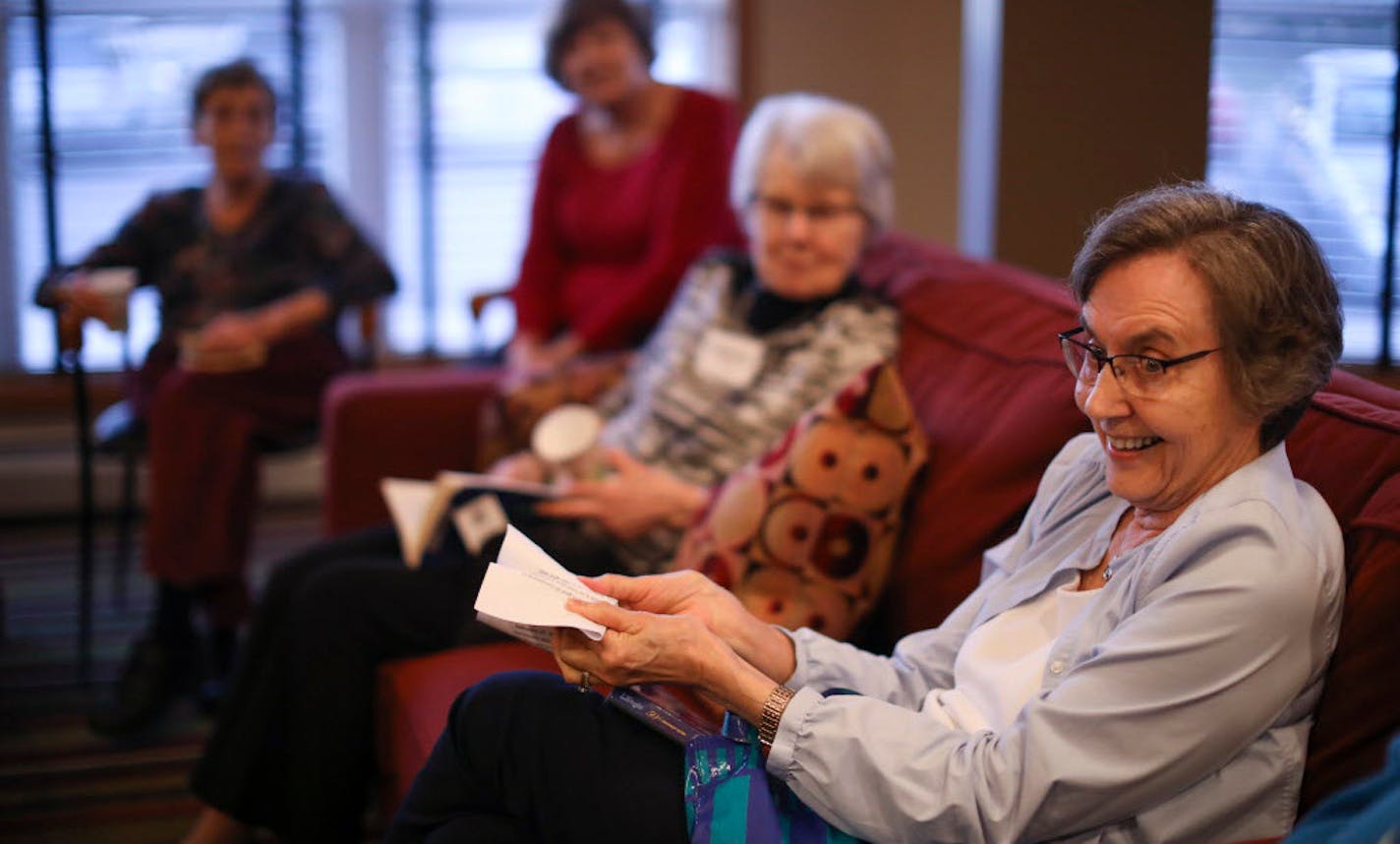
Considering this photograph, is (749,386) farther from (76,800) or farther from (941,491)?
(76,800)

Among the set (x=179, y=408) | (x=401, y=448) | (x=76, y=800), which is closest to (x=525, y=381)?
(x=401, y=448)

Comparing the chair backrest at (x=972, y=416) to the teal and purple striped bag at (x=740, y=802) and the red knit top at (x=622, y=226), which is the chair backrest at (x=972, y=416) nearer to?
the teal and purple striped bag at (x=740, y=802)

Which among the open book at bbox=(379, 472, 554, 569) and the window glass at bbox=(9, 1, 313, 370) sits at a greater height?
the window glass at bbox=(9, 1, 313, 370)

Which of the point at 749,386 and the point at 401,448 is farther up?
the point at 749,386

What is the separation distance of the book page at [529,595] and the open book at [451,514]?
0.86 metres

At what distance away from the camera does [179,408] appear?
3.12 metres

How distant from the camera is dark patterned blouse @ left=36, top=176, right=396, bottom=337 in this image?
343cm

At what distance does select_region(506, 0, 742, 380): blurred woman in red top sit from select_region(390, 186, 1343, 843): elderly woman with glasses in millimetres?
1655

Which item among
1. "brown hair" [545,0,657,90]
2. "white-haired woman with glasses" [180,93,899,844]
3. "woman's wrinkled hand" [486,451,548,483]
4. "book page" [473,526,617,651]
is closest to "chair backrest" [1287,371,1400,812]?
"book page" [473,526,617,651]

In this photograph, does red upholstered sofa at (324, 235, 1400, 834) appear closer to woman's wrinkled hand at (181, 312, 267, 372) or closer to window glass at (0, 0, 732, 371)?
woman's wrinkled hand at (181, 312, 267, 372)

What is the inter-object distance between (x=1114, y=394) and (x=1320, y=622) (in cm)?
27

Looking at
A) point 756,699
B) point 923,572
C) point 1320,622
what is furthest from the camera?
point 923,572

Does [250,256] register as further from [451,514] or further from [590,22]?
[451,514]

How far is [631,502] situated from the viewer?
2.31 m
